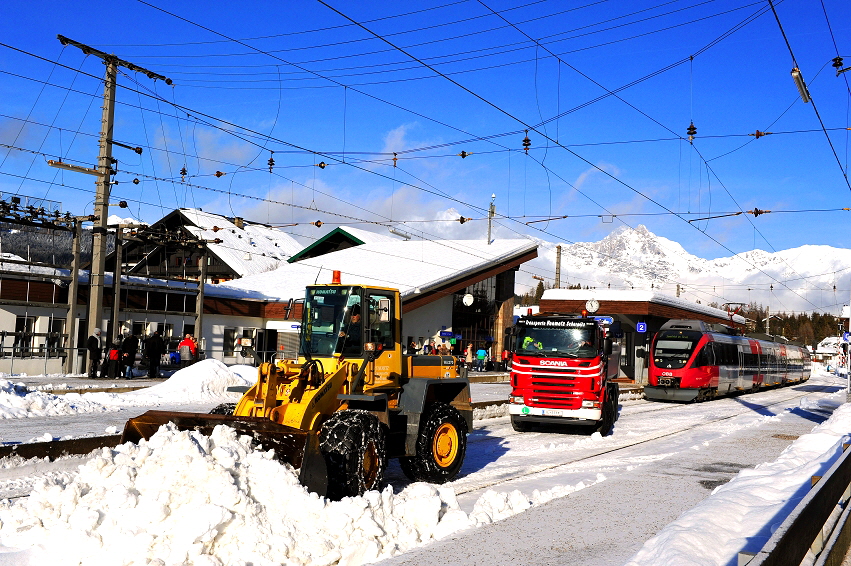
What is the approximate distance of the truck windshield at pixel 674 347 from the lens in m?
31.8

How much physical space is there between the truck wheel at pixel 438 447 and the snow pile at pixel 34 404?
1038 centimetres

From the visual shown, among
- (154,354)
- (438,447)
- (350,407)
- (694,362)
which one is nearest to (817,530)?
(350,407)

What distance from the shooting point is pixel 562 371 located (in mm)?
17219

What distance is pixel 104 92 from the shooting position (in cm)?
2841

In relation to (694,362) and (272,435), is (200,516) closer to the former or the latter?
(272,435)

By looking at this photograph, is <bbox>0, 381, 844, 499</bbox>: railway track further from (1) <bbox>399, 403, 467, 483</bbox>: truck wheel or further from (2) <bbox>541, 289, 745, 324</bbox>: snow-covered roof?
(2) <bbox>541, 289, 745, 324</bbox>: snow-covered roof

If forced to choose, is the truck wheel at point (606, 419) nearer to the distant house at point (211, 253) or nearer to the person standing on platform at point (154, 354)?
the person standing on platform at point (154, 354)

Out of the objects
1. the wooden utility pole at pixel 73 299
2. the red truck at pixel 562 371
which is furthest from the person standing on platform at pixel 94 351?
the red truck at pixel 562 371

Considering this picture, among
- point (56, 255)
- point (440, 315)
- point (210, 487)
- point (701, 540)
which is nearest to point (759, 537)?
point (701, 540)

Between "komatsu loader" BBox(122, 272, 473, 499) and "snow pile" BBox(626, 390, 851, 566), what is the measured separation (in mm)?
3370

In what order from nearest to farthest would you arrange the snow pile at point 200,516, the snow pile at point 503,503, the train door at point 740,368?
1. the snow pile at point 200,516
2. the snow pile at point 503,503
3. the train door at point 740,368

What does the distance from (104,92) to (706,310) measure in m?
42.9

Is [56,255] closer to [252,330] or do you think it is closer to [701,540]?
[252,330]

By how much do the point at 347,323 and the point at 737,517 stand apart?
5.20 m
